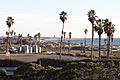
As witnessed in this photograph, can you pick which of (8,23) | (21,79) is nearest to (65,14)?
(8,23)

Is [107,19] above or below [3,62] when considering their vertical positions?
above

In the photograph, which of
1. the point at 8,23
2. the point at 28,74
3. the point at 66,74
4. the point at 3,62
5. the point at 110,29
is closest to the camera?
the point at 66,74

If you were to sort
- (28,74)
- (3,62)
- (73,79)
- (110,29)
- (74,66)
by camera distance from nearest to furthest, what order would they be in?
(73,79)
(28,74)
(74,66)
(3,62)
(110,29)

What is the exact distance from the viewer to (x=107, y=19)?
99.6 metres

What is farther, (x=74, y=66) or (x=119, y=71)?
(x=74, y=66)

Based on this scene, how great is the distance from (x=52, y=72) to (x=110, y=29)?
5634 centimetres

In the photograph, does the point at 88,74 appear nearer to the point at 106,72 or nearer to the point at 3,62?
the point at 106,72

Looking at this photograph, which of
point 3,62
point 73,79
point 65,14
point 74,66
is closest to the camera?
point 73,79

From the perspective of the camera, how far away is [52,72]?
45562mm

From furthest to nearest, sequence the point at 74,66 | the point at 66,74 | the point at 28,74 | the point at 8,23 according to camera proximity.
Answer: the point at 8,23, the point at 74,66, the point at 28,74, the point at 66,74

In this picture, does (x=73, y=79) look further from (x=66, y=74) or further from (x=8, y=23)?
(x=8, y=23)

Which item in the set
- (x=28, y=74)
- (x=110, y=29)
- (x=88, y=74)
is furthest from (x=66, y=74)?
(x=110, y=29)

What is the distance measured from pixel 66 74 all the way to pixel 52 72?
4570 millimetres

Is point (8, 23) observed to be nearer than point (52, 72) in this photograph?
No
